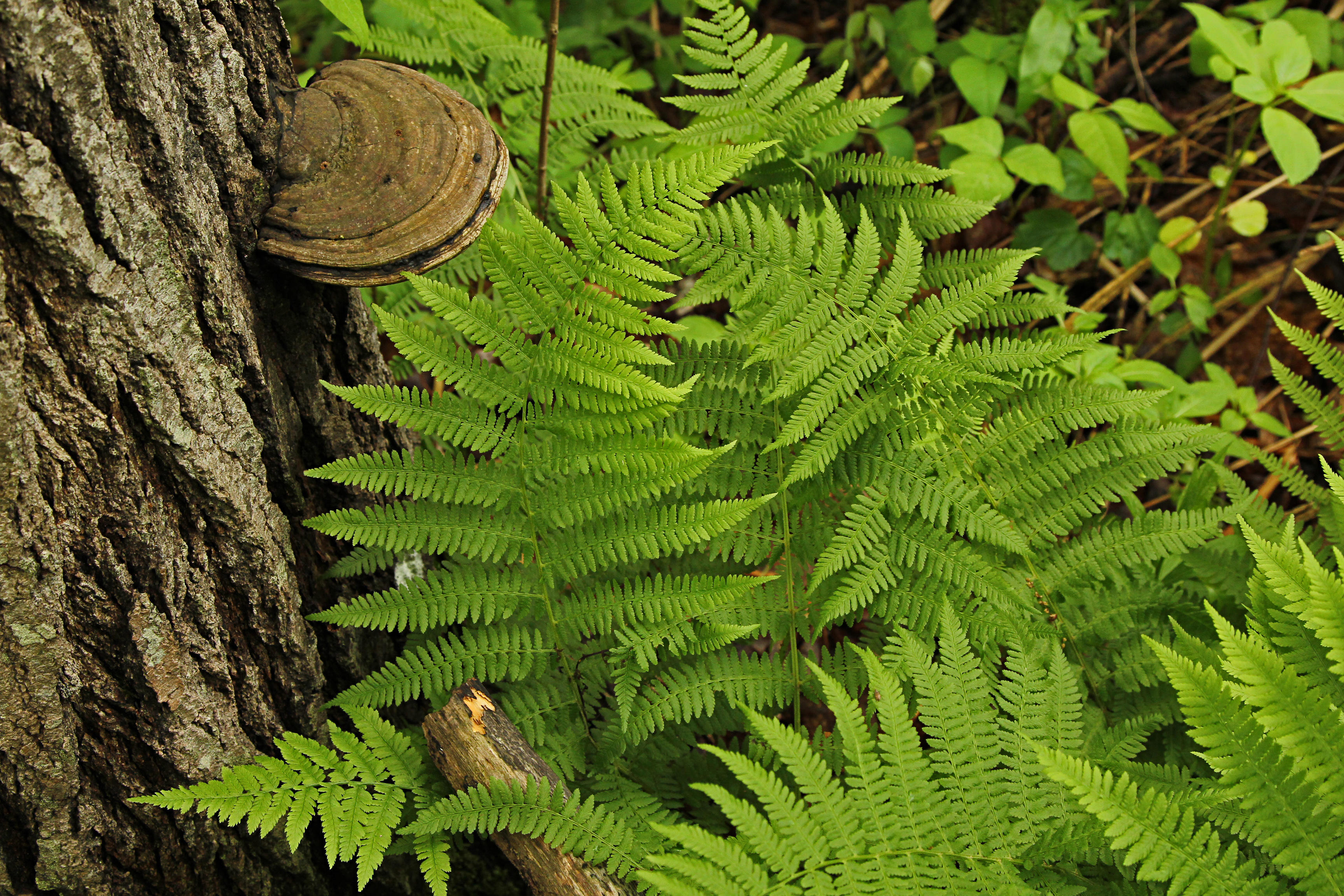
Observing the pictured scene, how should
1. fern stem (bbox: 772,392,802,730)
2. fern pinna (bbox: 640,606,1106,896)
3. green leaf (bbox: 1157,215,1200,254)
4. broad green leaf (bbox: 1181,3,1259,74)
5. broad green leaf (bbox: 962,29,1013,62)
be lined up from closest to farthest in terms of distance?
fern pinna (bbox: 640,606,1106,896), fern stem (bbox: 772,392,802,730), broad green leaf (bbox: 1181,3,1259,74), broad green leaf (bbox: 962,29,1013,62), green leaf (bbox: 1157,215,1200,254)

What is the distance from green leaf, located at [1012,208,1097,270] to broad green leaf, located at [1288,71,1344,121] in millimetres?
910

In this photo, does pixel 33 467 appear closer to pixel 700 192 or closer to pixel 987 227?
pixel 700 192

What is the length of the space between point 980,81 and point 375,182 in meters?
2.70

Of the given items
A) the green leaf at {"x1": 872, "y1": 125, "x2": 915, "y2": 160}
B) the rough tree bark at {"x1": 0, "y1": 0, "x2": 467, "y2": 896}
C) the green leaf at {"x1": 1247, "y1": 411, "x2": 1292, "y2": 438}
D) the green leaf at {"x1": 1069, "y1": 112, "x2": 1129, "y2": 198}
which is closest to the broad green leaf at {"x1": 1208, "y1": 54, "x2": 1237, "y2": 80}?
the green leaf at {"x1": 1069, "y1": 112, "x2": 1129, "y2": 198}

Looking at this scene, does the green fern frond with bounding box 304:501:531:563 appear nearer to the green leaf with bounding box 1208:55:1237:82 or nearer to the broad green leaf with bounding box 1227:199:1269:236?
the green leaf with bounding box 1208:55:1237:82

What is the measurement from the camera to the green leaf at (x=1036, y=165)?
3.38m

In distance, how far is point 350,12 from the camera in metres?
1.70

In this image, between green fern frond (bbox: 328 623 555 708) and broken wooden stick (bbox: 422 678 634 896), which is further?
green fern frond (bbox: 328 623 555 708)

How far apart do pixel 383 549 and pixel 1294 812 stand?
2.00 metres

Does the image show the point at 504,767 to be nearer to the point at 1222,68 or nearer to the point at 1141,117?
the point at 1141,117

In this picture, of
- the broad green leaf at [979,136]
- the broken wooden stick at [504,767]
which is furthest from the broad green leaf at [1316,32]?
the broken wooden stick at [504,767]

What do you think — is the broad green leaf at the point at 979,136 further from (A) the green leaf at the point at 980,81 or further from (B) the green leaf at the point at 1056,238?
(B) the green leaf at the point at 1056,238

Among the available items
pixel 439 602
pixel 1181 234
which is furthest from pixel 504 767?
pixel 1181 234

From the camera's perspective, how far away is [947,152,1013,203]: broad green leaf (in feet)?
10.8
